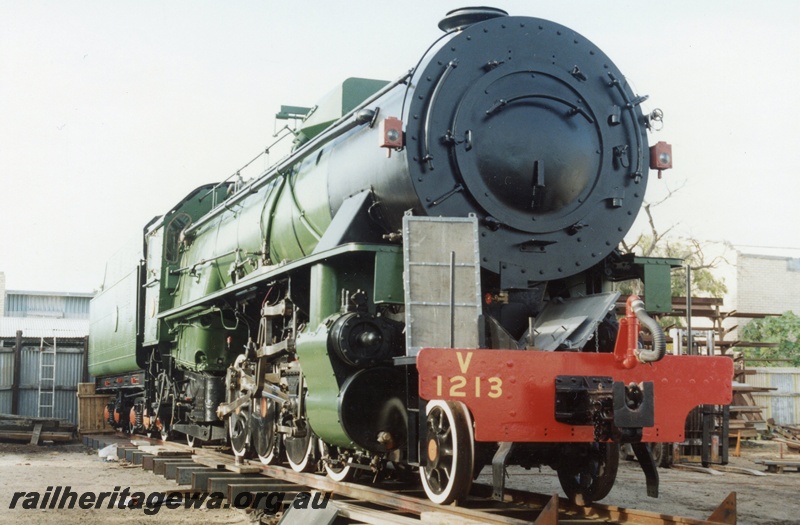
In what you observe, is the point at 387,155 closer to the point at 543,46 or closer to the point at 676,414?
the point at 543,46

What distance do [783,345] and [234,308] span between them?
2178 centimetres

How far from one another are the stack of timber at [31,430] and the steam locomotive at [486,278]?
1253 cm

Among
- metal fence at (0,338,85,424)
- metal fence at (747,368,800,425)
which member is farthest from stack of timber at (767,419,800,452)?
metal fence at (0,338,85,424)

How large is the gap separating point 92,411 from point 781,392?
1714cm

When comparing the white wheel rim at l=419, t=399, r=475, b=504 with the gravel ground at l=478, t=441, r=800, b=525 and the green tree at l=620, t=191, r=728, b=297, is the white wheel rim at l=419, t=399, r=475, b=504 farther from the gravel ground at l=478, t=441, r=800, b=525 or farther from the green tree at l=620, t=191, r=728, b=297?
the green tree at l=620, t=191, r=728, b=297

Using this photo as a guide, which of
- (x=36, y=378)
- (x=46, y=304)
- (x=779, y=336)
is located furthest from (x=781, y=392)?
(x=46, y=304)

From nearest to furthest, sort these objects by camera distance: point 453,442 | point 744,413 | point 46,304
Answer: point 453,442
point 744,413
point 46,304

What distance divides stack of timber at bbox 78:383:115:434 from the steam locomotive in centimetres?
1453

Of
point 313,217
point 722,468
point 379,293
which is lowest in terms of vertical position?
point 722,468

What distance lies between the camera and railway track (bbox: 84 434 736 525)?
600 centimetres

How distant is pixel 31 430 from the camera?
64.1ft

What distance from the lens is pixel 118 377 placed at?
19125 mm

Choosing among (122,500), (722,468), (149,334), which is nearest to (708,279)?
(722,468)

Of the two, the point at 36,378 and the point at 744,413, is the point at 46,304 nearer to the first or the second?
the point at 36,378
